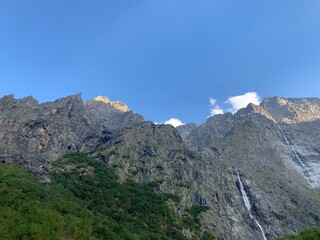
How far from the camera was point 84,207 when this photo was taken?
127 meters

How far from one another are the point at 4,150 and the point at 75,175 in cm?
4814

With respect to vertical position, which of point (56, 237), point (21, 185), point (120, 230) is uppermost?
point (21, 185)

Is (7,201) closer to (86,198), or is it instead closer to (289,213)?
(86,198)

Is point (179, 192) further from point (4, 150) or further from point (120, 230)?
point (4, 150)

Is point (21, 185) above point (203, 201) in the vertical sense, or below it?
below

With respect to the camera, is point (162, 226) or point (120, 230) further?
point (162, 226)

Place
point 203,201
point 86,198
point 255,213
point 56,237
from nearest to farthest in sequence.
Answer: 1. point 56,237
2. point 86,198
3. point 203,201
4. point 255,213

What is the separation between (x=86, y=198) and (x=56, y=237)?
56152 mm

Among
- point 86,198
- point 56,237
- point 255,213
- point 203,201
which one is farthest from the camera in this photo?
point 255,213

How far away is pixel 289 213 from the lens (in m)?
192

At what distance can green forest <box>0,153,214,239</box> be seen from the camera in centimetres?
8625

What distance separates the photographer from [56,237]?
268 ft

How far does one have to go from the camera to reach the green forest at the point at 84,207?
283 feet

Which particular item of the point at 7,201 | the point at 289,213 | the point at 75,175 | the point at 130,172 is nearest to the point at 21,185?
the point at 7,201
